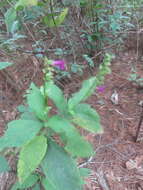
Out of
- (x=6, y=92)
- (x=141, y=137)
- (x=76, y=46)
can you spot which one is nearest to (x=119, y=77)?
(x=76, y=46)

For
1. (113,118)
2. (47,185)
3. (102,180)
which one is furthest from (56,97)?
(113,118)

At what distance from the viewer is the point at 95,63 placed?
1748 millimetres

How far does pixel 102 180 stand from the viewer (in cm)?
107

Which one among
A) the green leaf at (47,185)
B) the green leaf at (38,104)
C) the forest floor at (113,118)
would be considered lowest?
the forest floor at (113,118)

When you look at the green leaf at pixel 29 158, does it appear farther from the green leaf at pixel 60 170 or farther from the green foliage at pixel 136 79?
the green foliage at pixel 136 79

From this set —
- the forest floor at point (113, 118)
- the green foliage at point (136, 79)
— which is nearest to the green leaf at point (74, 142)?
the forest floor at point (113, 118)

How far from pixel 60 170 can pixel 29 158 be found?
0.09 m

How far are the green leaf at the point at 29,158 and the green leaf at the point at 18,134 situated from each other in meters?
0.04

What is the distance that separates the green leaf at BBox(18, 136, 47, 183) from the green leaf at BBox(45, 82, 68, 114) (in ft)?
0.36

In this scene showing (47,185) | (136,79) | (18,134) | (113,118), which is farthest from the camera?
(136,79)

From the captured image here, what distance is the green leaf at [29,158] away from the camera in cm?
58

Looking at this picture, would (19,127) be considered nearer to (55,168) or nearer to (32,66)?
(55,168)

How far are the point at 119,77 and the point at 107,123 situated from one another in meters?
0.48

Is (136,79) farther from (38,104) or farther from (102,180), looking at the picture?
(38,104)
